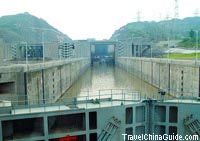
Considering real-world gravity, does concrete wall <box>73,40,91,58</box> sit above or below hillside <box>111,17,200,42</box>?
below

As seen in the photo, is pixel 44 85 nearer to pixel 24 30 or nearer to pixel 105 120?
pixel 105 120

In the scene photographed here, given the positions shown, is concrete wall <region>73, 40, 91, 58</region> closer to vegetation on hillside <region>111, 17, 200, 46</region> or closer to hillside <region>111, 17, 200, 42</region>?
vegetation on hillside <region>111, 17, 200, 46</region>

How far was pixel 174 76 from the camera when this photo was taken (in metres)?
32.8

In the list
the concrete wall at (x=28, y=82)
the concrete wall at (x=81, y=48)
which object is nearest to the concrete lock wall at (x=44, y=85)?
the concrete wall at (x=28, y=82)

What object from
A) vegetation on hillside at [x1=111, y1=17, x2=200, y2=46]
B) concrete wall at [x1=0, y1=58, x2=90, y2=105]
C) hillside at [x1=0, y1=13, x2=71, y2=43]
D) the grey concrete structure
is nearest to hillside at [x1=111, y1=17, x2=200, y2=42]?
vegetation on hillside at [x1=111, y1=17, x2=200, y2=46]

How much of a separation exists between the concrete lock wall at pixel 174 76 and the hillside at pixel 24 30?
53585 mm

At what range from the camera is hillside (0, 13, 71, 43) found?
99.4 meters

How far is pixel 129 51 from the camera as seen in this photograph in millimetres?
95250

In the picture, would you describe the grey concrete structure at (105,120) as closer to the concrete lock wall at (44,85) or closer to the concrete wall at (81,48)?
the concrete lock wall at (44,85)

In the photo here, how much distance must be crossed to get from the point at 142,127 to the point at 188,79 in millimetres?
16844

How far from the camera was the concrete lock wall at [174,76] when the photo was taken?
2682 cm

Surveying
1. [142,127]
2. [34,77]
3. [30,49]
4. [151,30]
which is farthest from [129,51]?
[142,127]

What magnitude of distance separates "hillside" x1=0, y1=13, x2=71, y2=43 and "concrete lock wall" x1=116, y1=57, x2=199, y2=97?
176 ft

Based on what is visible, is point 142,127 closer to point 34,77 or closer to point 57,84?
point 34,77
